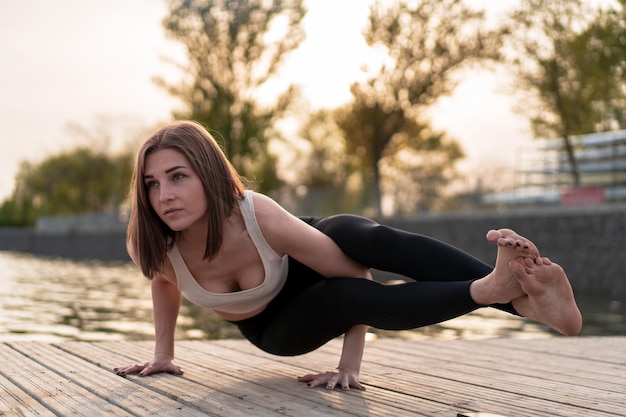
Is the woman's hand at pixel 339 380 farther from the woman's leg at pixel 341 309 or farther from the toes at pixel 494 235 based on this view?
the toes at pixel 494 235

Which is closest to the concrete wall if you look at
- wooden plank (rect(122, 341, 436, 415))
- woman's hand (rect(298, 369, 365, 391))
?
wooden plank (rect(122, 341, 436, 415))

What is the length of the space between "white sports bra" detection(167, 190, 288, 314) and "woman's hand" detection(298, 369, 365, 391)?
35cm

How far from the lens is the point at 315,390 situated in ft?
8.66

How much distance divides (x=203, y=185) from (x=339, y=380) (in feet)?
2.78

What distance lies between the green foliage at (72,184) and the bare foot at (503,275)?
44.2 m

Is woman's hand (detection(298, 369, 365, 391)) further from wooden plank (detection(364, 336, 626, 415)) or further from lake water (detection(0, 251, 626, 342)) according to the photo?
lake water (detection(0, 251, 626, 342))

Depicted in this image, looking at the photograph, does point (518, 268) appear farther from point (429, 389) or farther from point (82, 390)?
point (82, 390)

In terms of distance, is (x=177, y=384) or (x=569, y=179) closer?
(x=177, y=384)

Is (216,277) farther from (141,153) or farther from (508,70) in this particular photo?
(508,70)

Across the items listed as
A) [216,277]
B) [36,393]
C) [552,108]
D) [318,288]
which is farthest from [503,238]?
[552,108]

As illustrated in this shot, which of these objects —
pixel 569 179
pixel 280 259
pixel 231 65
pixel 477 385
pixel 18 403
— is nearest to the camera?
pixel 18 403

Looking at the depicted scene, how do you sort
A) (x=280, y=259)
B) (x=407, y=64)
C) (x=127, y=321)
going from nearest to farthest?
(x=280, y=259) < (x=127, y=321) < (x=407, y=64)

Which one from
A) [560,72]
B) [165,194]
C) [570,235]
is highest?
[560,72]

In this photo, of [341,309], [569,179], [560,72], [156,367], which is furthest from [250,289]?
[560,72]
